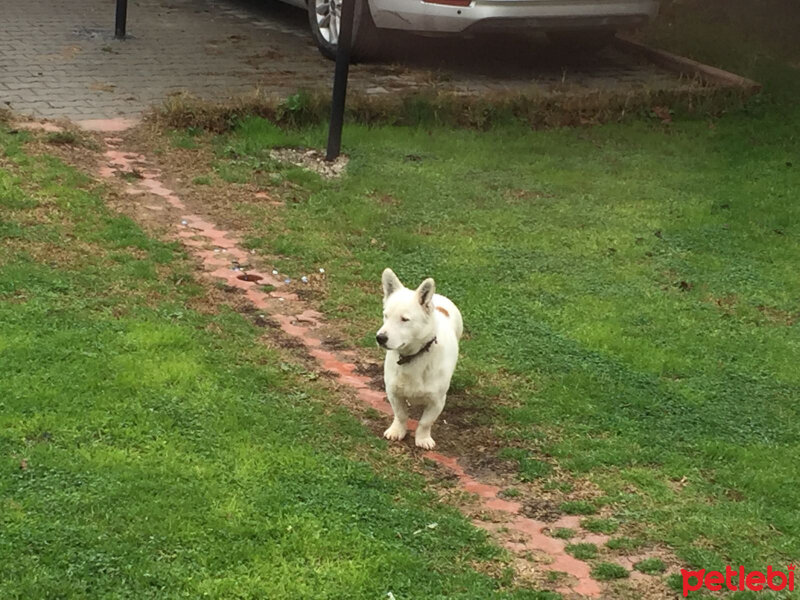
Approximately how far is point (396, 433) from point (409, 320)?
553 mm

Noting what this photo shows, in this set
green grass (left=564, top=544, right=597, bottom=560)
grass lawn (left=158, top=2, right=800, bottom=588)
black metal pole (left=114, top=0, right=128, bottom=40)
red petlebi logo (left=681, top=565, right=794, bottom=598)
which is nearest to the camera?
red petlebi logo (left=681, top=565, right=794, bottom=598)

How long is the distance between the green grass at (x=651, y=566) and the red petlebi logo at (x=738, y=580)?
0.08 m

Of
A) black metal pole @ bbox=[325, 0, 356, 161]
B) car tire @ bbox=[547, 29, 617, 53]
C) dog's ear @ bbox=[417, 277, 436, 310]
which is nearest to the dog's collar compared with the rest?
dog's ear @ bbox=[417, 277, 436, 310]

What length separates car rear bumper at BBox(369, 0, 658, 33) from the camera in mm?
9406

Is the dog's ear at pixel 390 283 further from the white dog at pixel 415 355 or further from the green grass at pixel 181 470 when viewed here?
the green grass at pixel 181 470

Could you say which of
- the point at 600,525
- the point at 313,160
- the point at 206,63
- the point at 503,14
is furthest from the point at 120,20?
the point at 600,525

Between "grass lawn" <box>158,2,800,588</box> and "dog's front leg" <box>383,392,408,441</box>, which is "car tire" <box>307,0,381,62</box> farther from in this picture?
"dog's front leg" <box>383,392,408,441</box>

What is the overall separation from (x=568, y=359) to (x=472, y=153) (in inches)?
133

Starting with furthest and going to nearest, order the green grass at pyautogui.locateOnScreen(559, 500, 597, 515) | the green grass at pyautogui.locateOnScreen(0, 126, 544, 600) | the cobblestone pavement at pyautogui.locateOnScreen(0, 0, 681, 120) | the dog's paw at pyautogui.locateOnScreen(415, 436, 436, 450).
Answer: the cobblestone pavement at pyautogui.locateOnScreen(0, 0, 681, 120) < the dog's paw at pyautogui.locateOnScreen(415, 436, 436, 450) < the green grass at pyautogui.locateOnScreen(559, 500, 597, 515) < the green grass at pyautogui.locateOnScreen(0, 126, 544, 600)

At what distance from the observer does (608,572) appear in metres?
3.86

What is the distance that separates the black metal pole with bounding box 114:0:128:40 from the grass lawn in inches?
124

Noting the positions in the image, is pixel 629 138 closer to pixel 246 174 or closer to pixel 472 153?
pixel 472 153

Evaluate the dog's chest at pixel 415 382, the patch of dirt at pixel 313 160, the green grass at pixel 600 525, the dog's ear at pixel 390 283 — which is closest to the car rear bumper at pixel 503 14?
the patch of dirt at pixel 313 160

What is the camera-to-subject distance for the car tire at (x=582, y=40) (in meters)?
11.0
